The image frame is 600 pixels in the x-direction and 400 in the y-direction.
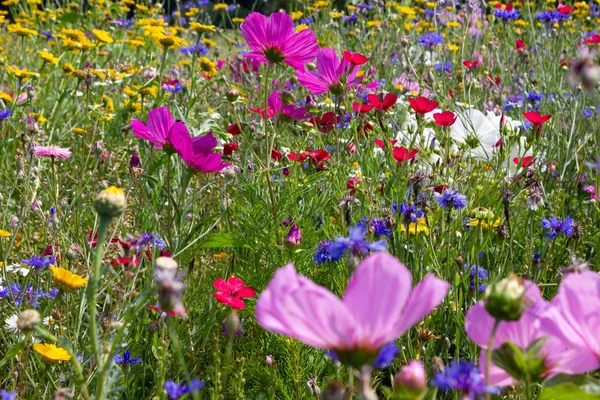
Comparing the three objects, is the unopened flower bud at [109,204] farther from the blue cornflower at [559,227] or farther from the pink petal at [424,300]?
the blue cornflower at [559,227]

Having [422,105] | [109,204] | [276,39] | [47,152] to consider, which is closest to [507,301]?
[109,204]

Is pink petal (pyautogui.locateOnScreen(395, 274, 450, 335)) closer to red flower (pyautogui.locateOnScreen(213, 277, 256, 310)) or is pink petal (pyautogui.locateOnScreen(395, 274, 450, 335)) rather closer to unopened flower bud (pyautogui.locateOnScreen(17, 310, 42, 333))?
unopened flower bud (pyautogui.locateOnScreen(17, 310, 42, 333))

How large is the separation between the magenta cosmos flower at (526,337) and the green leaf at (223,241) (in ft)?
2.57

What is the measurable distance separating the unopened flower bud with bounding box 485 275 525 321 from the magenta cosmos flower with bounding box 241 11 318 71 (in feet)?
2.73

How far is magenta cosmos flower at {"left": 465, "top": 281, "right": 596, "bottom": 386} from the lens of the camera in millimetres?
482

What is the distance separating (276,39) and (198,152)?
0.29m

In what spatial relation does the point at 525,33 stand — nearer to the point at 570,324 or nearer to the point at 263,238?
the point at 263,238

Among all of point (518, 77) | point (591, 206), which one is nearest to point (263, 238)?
point (591, 206)

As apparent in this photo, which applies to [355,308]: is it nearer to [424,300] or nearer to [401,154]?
[424,300]

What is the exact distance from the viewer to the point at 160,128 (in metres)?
1.10

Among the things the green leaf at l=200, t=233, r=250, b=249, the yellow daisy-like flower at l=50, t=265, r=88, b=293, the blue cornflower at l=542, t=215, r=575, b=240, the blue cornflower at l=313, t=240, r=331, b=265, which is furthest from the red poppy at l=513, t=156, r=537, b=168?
the yellow daisy-like flower at l=50, t=265, r=88, b=293

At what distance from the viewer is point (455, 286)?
1.17m

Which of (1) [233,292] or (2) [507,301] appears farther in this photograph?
(1) [233,292]

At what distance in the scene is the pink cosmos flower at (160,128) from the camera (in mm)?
1075
